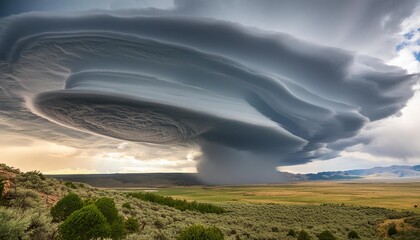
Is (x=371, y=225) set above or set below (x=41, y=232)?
below

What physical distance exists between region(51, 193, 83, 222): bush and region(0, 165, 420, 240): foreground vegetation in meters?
0.06

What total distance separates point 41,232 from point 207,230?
7.84m

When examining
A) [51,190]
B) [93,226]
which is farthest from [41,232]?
[51,190]

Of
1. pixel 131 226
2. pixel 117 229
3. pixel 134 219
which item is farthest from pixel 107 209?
pixel 134 219

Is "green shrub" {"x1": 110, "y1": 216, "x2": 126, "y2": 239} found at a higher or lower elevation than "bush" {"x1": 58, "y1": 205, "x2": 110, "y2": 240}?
lower

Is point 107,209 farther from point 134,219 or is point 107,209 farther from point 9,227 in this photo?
point 9,227

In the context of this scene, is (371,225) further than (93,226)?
Yes

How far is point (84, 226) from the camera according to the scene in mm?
14578

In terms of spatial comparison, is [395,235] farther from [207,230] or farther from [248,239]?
[207,230]

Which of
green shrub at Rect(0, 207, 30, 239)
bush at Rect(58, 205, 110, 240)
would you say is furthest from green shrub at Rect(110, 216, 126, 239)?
green shrub at Rect(0, 207, 30, 239)

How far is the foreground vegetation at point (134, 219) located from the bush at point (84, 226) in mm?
43

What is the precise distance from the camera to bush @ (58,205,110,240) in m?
14.2

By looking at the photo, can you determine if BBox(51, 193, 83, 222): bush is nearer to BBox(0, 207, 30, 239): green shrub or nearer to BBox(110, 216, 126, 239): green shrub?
BBox(110, 216, 126, 239): green shrub

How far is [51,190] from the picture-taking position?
95.9 ft
